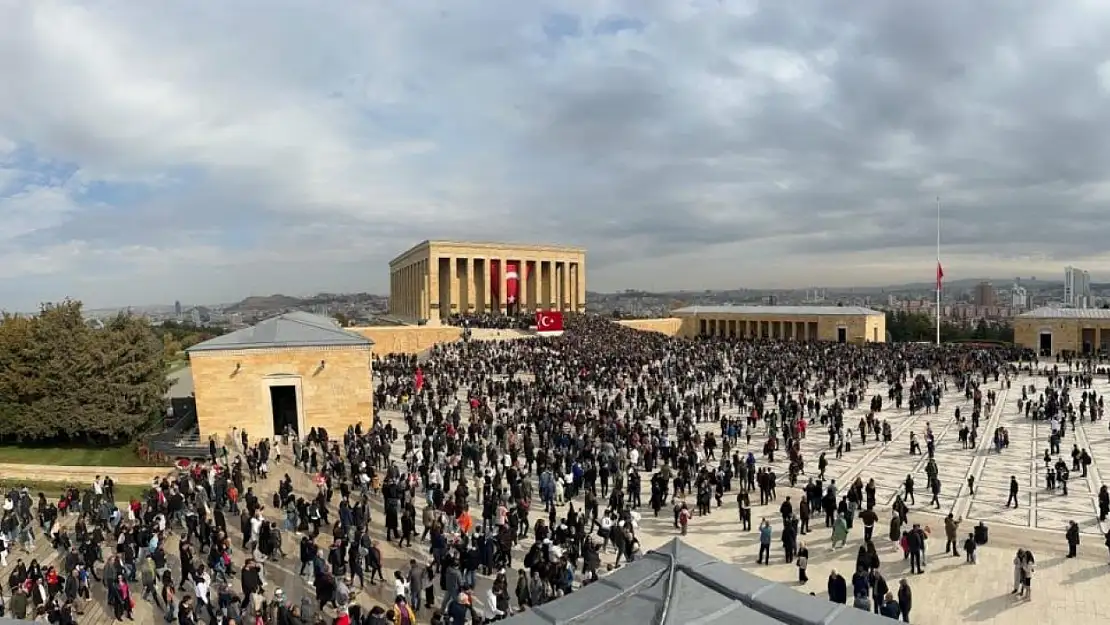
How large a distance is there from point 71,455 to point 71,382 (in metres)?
2.47

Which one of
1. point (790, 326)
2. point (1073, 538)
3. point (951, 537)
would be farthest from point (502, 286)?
point (1073, 538)

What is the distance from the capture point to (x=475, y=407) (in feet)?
75.6

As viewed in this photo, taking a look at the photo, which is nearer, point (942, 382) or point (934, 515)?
point (934, 515)

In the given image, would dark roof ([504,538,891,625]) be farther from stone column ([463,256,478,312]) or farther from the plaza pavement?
stone column ([463,256,478,312])

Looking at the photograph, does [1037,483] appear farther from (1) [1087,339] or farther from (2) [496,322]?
(2) [496,322]

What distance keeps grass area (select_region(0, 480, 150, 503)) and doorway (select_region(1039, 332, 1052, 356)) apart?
4828 cm

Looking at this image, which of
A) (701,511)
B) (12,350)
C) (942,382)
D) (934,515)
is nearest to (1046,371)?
(942,382)

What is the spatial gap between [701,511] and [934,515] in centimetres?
462

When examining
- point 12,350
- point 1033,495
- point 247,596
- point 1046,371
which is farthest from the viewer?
point 1046,371

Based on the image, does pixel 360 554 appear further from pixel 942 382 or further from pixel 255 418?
pixel 942 382

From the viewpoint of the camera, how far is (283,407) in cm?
2427

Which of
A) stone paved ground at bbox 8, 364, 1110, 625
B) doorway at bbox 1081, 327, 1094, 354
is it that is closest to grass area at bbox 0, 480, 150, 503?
stone paved ground at bbox 8, 364, 1110, 625

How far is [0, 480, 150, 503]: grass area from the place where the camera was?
63.6ft

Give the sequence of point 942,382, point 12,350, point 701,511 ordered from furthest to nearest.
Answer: point 942,382 < point 12,350 < point 701,511
